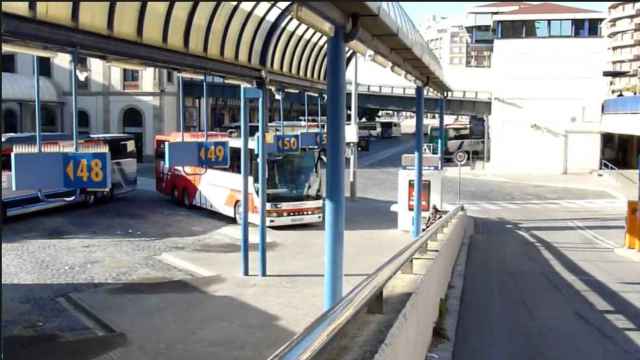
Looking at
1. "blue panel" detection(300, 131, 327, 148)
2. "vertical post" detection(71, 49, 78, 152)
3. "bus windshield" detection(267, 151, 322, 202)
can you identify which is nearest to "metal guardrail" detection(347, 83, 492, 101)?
"bus windshield" detection(267, 151, 322, 202)

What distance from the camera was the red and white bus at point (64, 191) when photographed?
20266 millimetres

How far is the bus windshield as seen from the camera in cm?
2086

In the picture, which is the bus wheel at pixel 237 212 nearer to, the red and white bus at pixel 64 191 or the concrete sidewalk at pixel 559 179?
the red and white bus at pixel 64 191

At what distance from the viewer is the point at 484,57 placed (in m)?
106

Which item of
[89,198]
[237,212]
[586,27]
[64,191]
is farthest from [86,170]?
[586,27]

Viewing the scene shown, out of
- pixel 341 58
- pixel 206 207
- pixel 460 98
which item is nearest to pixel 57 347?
pixel 341 58

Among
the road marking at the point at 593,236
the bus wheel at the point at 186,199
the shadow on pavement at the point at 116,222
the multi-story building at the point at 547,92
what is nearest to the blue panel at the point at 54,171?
the shadow on pavement at the point at 116,222

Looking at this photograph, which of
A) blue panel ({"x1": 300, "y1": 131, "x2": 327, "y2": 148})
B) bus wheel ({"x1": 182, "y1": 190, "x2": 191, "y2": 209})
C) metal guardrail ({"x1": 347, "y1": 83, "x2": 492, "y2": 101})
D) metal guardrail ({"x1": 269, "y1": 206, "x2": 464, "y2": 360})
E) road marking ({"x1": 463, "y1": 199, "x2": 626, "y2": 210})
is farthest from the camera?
metal guardrail ({"x1": 347, "y1": 83, "x2": 492, "y2": 101})

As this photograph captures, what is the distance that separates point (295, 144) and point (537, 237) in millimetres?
9283

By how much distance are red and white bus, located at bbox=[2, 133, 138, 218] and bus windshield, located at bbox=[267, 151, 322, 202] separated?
16.0 feet

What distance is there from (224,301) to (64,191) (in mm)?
11901

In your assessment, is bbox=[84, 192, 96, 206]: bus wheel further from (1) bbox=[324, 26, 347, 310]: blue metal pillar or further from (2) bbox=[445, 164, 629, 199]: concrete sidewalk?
(2) bbox=[445, 164, 629, 199]: concrete sidewalk

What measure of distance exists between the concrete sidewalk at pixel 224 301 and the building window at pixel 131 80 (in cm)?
3093

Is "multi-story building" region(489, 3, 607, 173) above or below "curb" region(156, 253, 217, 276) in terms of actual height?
above
